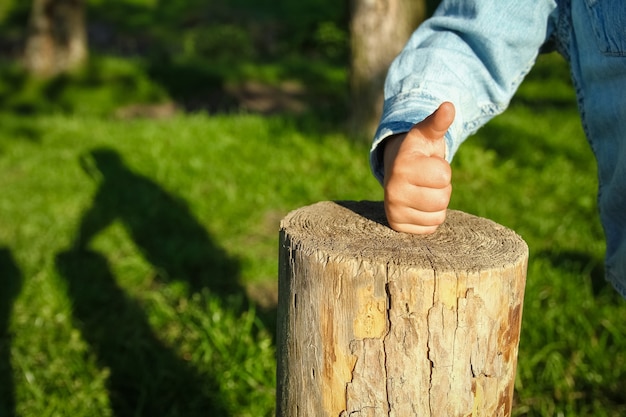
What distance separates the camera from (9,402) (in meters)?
2.53

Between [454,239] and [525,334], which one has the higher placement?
[454,239]

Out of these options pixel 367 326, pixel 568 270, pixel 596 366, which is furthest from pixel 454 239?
pixel 568 270

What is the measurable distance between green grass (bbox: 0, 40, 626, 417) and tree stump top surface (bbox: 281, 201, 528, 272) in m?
1.12

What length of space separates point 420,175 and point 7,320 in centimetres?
238

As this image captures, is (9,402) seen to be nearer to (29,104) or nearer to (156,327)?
(156,327)

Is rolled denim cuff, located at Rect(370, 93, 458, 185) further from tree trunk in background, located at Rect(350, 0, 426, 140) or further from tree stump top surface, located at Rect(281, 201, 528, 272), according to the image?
tree trunk in background, located at Rect(350, 0, 426, 140)

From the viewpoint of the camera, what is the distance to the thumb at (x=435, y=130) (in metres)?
1.32

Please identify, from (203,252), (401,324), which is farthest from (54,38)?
(401,324)

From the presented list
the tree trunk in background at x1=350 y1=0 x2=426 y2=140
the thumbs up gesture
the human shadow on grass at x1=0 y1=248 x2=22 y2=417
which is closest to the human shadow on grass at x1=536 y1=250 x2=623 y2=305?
the tree trunk in background at x1=350 y1=0 x2=426 y2=140

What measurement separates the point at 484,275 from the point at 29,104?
24.0 ft

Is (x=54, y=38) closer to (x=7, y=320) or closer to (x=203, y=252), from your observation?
(x=203, y=252)

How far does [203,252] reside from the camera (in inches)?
150

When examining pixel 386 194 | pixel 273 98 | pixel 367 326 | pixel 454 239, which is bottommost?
pixel 273 98

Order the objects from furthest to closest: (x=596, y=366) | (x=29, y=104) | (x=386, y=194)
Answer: (x=29, y=104) → (x=596, y=366) → (x=386, y=194)
